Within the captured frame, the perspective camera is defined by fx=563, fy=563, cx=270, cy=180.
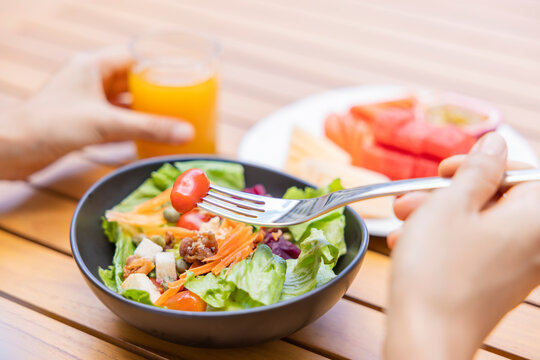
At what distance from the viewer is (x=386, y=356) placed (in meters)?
0.78

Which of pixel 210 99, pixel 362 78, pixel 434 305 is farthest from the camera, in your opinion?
pixel 362 78

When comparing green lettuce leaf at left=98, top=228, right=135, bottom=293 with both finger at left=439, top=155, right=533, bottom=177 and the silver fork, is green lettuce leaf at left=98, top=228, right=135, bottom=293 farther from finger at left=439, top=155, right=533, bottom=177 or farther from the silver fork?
finger at left=439, top=155, right=533, bottom=177

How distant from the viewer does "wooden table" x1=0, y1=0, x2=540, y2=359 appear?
119 centimetres

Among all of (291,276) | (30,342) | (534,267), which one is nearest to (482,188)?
(534,267)

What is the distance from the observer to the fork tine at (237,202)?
1183 millimetres

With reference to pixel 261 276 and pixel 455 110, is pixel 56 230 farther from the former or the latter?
pixel 455 110

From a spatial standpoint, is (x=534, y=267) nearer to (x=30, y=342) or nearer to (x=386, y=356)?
(x=386, y=356)

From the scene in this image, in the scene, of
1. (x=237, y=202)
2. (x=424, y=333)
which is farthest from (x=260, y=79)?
(x=424, y=333)

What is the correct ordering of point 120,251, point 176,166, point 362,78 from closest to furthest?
1. point 120,251
2. point 176,166
3. point 362,78

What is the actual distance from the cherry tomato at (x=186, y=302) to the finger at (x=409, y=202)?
434 millimetres

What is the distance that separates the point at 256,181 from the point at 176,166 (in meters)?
0.21

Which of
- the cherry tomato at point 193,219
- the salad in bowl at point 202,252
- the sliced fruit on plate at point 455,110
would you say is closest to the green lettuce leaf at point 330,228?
the salad in bowl at point 202,252

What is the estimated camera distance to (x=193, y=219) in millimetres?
1330

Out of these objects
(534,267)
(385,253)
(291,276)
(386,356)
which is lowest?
(385,253)
